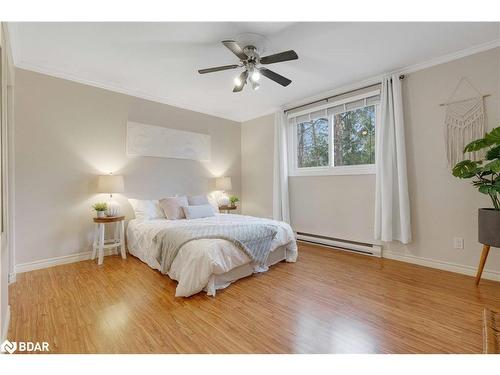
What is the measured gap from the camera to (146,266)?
114 inches

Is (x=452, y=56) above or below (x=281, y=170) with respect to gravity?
above

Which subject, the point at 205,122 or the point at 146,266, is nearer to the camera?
the point at 146,266

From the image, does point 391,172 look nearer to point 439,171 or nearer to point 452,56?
point 439,171

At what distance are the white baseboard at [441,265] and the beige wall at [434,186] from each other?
0.01m

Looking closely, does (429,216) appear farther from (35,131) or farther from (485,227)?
(35,131)

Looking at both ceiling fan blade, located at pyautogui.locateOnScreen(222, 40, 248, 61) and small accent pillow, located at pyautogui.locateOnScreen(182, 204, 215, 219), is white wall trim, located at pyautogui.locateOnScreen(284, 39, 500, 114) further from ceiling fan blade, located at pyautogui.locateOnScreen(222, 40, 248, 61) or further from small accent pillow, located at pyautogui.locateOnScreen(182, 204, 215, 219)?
small accent pillow, located at pyautogui.locateOnScreen(182, 204, 215, 219)

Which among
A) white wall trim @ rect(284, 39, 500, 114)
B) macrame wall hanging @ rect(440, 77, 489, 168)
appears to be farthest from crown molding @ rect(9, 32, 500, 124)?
macrame wall hanging @ rect(440, 77, 489, 168)

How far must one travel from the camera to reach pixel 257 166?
191 inches

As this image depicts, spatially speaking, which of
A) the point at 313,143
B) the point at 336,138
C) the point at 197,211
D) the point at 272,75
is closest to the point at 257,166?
the point at 313,143

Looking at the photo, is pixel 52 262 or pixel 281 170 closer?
pixel 52 262

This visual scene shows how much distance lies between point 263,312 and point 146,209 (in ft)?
7.76
